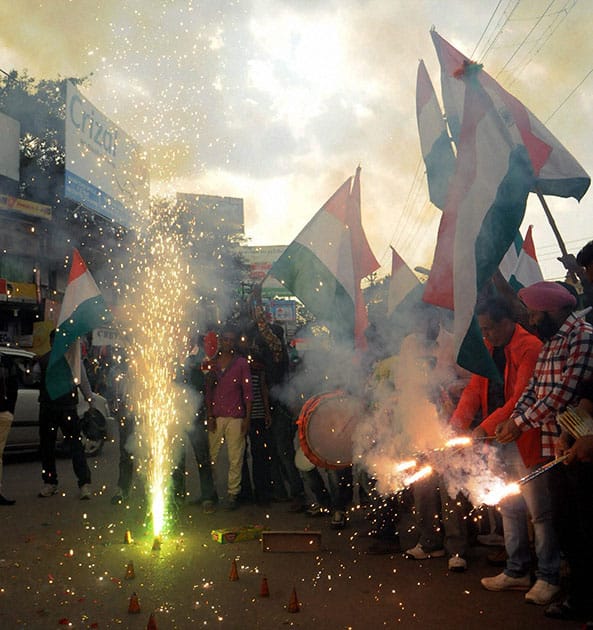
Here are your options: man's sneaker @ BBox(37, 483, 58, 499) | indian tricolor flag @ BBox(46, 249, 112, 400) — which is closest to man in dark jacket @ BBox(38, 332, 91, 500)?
man's sneaker @ BBox(37, 483, 58, 499)

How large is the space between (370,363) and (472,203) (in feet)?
7.76

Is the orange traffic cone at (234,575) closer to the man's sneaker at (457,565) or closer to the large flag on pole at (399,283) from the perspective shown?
the man's sneaker at (457,565)

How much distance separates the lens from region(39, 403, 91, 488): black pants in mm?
8438

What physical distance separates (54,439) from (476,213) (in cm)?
614

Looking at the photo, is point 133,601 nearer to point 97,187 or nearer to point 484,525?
point 484,525

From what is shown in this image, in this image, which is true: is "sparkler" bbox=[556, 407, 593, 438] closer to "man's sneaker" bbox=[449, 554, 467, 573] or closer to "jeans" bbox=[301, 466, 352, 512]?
"man's sneaker" bbox=[449, 554, 467, 573]

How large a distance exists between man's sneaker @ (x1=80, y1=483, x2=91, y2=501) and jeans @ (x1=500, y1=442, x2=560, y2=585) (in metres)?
5.33

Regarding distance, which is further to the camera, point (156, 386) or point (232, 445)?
point (156, 386)

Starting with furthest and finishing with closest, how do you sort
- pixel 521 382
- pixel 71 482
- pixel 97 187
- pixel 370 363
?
pixel 97 187 < pixel 71 482 < pixel 370 363 < pixel 521 382

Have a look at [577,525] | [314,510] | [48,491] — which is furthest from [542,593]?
[48,491]

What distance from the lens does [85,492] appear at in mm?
8289

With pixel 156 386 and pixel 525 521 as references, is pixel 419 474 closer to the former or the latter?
pixel 525 521

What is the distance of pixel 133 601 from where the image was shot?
13.9ft

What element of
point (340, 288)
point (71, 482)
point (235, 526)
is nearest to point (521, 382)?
point (340, 288)
